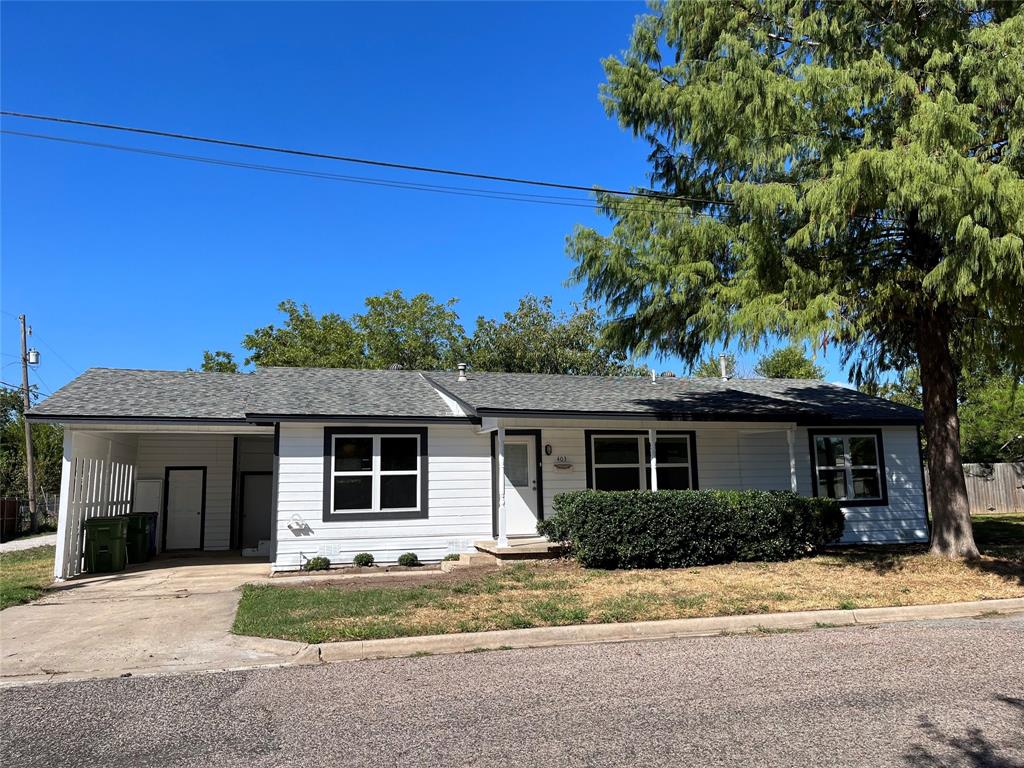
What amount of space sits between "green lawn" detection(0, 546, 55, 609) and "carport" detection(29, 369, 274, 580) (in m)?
0.64

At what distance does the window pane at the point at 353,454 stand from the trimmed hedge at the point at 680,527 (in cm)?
372

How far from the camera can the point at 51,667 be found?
657cm

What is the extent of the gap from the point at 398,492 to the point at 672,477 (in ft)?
19.6

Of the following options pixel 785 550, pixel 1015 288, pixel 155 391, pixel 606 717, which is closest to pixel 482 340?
pixel 155 391

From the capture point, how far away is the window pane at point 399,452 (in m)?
14.2

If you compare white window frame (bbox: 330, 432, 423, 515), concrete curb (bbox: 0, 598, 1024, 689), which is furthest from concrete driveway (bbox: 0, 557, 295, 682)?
white window frame (bbox: 330, 432, 423, 515)

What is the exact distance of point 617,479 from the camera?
15344mm

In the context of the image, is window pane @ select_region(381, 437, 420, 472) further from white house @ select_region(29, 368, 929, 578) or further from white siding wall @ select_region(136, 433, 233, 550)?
white siding wall @ select_region(136, 433, 233, 550)

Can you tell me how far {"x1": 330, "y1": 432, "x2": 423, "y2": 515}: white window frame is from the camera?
45.1ft

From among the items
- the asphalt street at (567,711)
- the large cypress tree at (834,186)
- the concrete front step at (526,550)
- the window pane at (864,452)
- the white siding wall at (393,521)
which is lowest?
the asphalt street at (567,711)

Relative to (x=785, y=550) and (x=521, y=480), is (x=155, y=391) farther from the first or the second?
(x=785, y=550)

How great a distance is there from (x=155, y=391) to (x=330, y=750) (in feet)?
42.5

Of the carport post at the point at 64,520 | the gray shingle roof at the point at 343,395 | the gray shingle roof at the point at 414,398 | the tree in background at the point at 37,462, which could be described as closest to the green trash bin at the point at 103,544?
the carport post at the point at 64,520

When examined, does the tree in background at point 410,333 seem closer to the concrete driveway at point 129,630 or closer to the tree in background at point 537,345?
the tree in background at point 537,345
